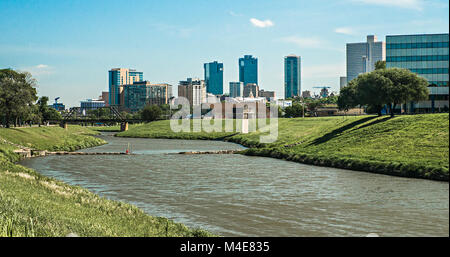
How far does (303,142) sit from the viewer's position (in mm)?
65875

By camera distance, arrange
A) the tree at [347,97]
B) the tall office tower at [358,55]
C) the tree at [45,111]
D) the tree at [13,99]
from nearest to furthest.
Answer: the tall office tower at [358,55] → the tree at [13,99] → the tree at [347,97] → the tree at [45,111]

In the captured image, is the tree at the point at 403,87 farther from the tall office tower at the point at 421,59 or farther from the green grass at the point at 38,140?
the green grass at the point at 38,140

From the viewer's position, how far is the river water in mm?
15828

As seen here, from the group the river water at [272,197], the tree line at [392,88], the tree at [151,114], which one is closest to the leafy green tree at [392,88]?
the tree line at [392,88]

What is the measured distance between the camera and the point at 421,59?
93.4 meters

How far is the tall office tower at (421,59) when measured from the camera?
8862 centimetres

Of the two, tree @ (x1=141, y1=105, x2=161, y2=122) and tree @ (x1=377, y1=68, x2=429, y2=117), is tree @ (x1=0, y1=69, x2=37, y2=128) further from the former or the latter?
tree @ (x1=141, y1=105, x2=161, y2=122)

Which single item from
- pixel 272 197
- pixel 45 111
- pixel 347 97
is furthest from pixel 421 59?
pixel 45 111

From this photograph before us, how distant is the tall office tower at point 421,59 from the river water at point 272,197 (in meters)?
55.0

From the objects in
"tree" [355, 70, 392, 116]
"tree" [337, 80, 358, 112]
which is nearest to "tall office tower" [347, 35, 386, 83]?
"tree" [355, 70, 392, 116]
